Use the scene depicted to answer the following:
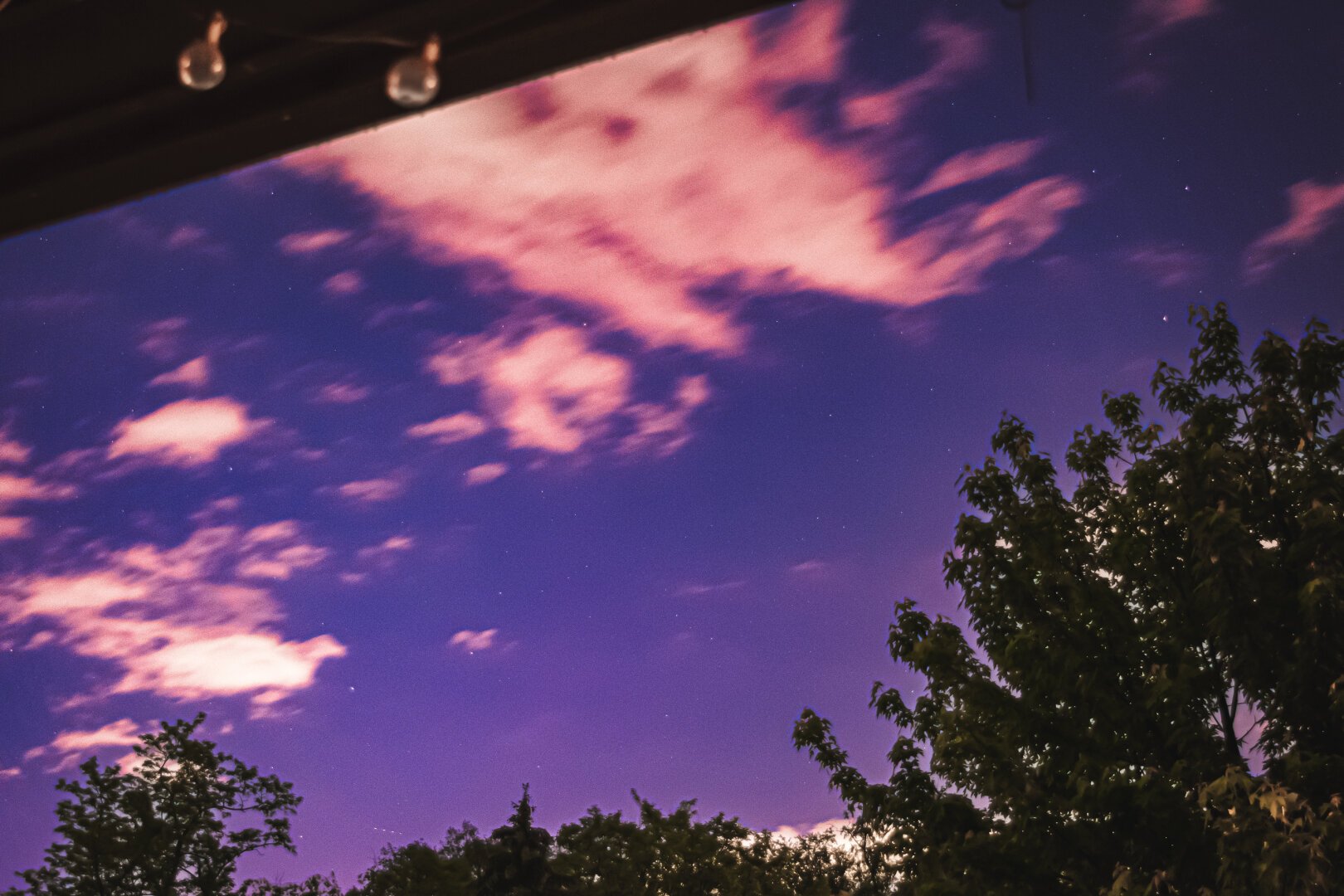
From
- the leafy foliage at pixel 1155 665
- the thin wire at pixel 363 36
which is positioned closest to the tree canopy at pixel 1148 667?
the leafy foliage at pixel 1155 665

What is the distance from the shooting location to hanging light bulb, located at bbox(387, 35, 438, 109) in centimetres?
321

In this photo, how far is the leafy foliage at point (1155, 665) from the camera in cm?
1085

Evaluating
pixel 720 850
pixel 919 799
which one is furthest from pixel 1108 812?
pixel 720 850

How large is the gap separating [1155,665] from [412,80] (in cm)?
1094

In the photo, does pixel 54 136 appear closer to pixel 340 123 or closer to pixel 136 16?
pixel 136 16

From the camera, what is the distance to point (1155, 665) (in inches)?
452

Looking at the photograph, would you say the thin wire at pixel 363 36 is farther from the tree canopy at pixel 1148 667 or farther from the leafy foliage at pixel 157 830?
the leafy foliage at pixel 157 830

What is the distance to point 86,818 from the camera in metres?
36.3

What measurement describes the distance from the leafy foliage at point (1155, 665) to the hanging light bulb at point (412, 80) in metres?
10.0

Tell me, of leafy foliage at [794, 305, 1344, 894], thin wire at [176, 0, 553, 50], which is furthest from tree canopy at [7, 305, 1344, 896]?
thin wire at [176, 0, 553, 50]

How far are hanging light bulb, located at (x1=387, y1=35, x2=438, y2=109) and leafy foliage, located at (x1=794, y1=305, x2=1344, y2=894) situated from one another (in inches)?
394

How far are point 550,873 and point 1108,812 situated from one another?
3856 cm

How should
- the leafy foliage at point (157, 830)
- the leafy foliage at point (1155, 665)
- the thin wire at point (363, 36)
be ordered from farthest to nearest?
the leafy foliage at point (157, 830) → the leafy foliage at point (1155, 665) → the thin wire at point (363, 36)

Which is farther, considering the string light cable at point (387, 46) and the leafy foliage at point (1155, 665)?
the leafy foliage at point (1155, 665)
